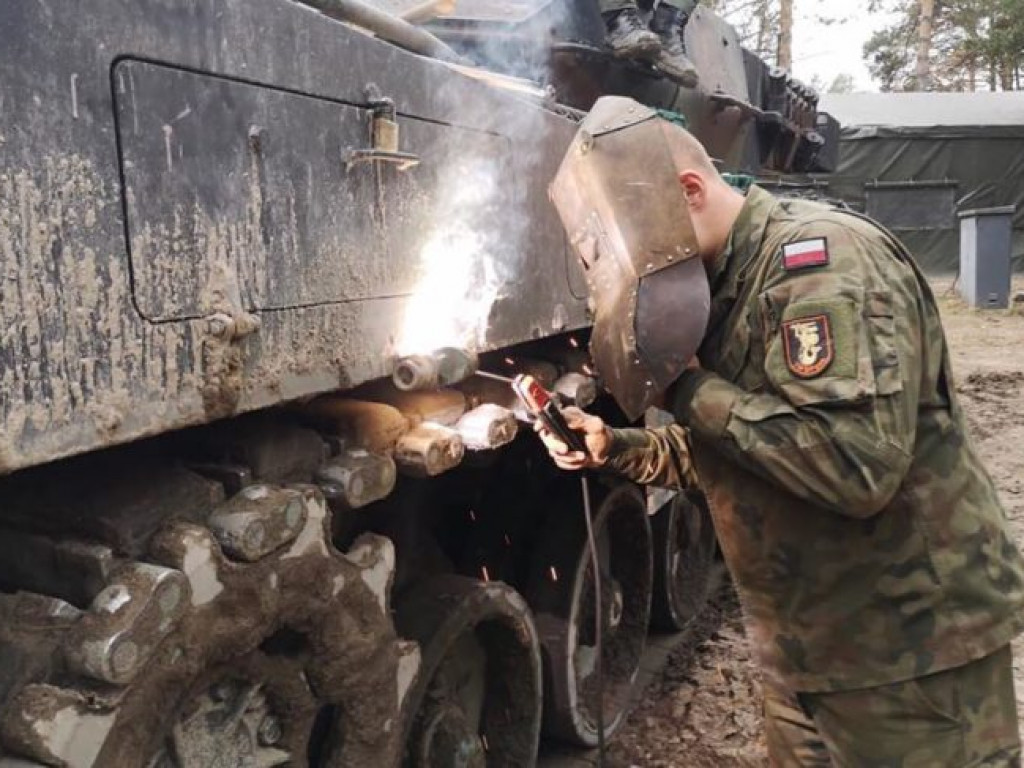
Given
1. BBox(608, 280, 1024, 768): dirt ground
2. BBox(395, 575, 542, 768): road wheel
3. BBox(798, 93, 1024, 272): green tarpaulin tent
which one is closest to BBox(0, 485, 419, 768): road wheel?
BBox(395, 575, 542, 768): road wheel

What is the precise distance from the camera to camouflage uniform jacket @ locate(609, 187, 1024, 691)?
1.74 meters

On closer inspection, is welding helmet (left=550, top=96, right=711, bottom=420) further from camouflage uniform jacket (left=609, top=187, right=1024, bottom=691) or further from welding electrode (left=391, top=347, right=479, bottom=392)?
welding electrode (left=391, top=347, right=479, bottom=392)

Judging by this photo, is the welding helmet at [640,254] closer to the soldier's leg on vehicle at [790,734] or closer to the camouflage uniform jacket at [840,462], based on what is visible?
the camouflage uniform jacket at [840,462]

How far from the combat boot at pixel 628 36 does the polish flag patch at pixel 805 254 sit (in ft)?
6.69

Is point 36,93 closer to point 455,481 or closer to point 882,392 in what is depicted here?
point 882,392

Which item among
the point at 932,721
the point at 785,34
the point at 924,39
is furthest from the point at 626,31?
the point at 924,39

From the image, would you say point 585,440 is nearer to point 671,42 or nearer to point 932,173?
point 671,42

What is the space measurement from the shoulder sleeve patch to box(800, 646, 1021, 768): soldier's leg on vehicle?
72 centimetres

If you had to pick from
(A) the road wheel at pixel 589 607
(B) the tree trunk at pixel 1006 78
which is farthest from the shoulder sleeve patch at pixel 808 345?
(B) the tree trunk at pixel 1006 78

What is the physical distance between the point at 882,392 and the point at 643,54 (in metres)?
2.32

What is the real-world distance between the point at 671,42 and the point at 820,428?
2.55 meters

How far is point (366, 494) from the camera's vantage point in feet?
5.53

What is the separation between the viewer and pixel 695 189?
1987mm

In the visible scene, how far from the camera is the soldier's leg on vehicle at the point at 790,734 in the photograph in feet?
7.79
